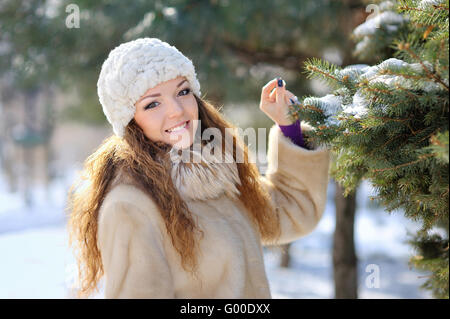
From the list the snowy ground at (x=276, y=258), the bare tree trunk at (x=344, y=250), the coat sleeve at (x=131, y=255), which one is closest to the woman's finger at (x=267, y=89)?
the coat sleeve at (x=131, y=255)

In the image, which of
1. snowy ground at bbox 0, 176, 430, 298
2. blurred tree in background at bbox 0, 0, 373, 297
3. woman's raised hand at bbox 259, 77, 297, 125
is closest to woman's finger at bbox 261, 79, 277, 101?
woman's raised hand at bbox 259, 77, 297, 125

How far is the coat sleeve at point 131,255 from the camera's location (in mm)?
1292

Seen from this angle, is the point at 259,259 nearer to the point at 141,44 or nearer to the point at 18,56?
the point at 141,44

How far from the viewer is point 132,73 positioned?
140cm

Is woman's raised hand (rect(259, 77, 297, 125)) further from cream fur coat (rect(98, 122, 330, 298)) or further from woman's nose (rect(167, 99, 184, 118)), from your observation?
woman's nose (rect(167, 99, 184, 118))

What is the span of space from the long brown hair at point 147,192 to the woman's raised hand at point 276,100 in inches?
6.4

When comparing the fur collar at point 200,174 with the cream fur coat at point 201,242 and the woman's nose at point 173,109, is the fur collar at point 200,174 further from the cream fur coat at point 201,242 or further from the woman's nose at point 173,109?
the woman's nose at point 173,109

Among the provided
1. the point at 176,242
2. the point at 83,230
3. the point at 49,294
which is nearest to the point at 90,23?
the point at 49,294

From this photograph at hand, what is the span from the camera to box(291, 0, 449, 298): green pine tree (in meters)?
1.07

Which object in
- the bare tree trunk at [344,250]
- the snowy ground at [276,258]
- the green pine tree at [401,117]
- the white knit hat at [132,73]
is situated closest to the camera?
the green pine tree at [401,117]

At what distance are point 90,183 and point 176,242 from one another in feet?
1.17

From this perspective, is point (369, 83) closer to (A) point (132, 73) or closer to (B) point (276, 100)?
(B) point (276, 100)

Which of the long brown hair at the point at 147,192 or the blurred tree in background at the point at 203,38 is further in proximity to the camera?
the blurred tree in background at the point at 203,38

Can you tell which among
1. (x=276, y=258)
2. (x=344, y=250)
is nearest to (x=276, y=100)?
(x=344, y=250)
